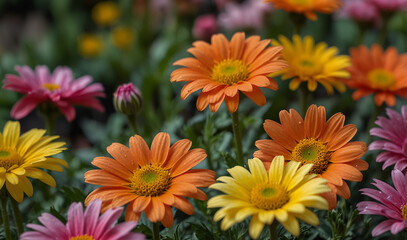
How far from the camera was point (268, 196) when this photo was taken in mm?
1098

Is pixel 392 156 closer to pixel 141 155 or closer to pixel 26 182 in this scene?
pixel 141 155

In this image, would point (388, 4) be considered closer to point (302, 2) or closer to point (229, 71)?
point (302, 2)

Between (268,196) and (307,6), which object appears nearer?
(268,196)

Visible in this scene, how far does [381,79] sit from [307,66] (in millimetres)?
323

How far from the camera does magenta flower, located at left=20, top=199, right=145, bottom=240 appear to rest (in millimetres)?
1069

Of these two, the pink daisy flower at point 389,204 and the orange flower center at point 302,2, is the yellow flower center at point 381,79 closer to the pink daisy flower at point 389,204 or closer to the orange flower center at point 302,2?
the orange flower center at point 302,2

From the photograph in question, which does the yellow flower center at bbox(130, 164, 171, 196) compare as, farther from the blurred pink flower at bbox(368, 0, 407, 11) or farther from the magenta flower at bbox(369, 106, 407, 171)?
the blurred pink flower at bbox(368, 0, 407, 11)

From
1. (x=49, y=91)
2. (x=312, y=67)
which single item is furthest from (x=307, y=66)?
(x=49, y=91)

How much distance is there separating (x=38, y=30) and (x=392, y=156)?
304cm

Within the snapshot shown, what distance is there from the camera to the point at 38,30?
3.68m

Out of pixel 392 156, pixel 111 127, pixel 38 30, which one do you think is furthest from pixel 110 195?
pixel 38 30

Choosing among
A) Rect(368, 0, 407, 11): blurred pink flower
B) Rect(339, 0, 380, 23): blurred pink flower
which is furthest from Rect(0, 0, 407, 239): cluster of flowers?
Rect(339, 0, 380, 23): blurred pink flower

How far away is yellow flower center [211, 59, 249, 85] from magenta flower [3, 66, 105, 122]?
0.50 meters

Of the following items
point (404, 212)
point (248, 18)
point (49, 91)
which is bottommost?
point (404, 212)
